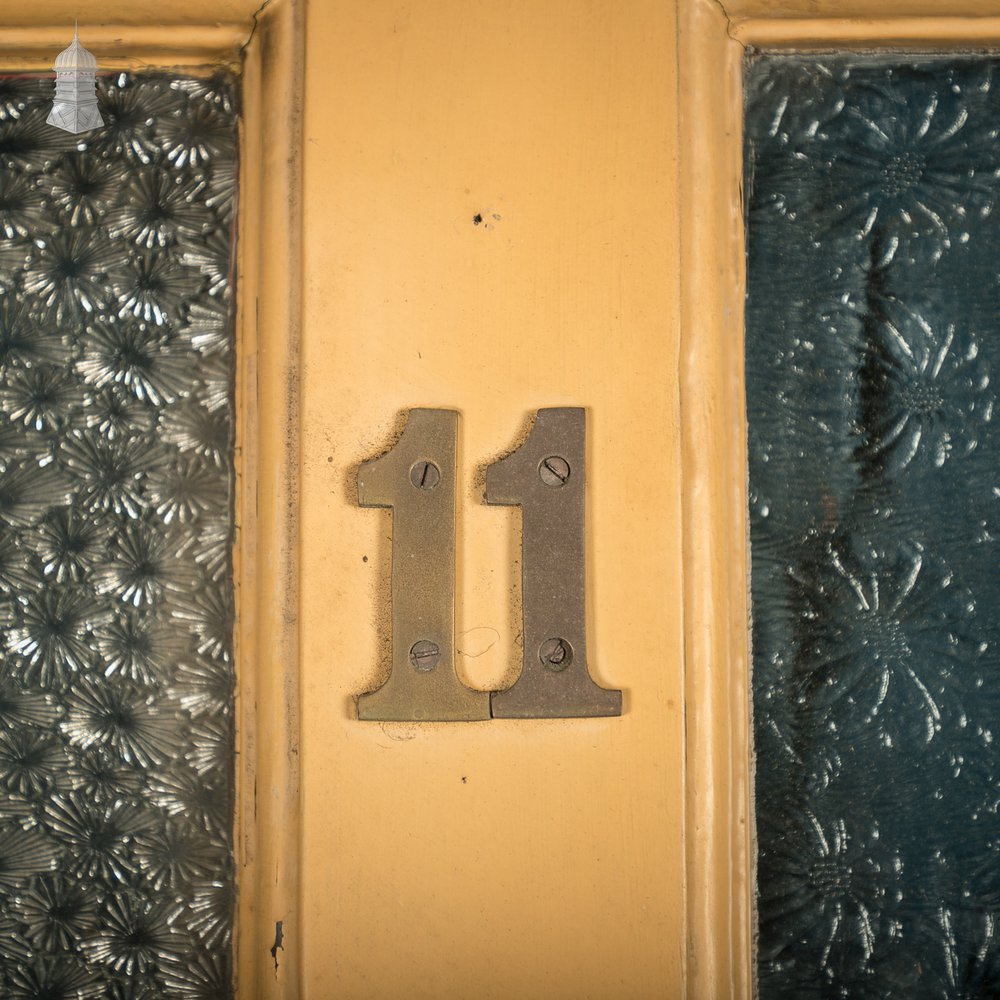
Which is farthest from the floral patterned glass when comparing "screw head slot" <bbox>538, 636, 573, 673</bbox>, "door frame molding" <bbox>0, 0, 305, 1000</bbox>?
"screw head slot" <bbox>538, 636, 573, 673</bbox>

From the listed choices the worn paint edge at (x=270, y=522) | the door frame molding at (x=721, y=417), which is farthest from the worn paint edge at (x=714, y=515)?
the worn paint edge at (x=270, y=522)

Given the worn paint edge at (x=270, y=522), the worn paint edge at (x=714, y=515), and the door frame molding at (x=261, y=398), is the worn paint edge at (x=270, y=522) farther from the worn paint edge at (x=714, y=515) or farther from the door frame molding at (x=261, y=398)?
the worn paint edge at (x=714, y=515)

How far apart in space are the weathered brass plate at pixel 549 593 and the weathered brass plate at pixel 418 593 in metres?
0.04

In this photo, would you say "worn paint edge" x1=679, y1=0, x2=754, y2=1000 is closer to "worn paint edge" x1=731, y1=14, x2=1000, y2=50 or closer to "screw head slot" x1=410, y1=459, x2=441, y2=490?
"worn paint edge" x1=731, y1=14, x2=1000, y2=50

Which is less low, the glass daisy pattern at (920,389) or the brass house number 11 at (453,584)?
the glass daisy pattern at (920,389)

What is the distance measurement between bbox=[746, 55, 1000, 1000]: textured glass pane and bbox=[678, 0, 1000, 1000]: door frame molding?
0.06ft

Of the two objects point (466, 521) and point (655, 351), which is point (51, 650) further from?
point (655, 351)

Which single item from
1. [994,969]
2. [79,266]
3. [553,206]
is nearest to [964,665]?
[994,969]

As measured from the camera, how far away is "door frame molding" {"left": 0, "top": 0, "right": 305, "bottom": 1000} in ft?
2.15

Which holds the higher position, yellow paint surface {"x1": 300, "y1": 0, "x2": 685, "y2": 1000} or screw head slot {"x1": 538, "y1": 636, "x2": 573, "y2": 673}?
yellow paint surface {"x1": 300, "y1": 0, "x2": 685, "y2": 1000}

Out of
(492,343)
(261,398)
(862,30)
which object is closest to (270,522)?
(261,398)

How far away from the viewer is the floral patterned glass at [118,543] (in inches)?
26.5

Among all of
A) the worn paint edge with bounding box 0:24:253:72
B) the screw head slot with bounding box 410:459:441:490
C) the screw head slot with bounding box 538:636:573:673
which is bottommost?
the screw head slot with bounding box 538:636:573:673

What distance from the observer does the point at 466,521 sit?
66 cm
